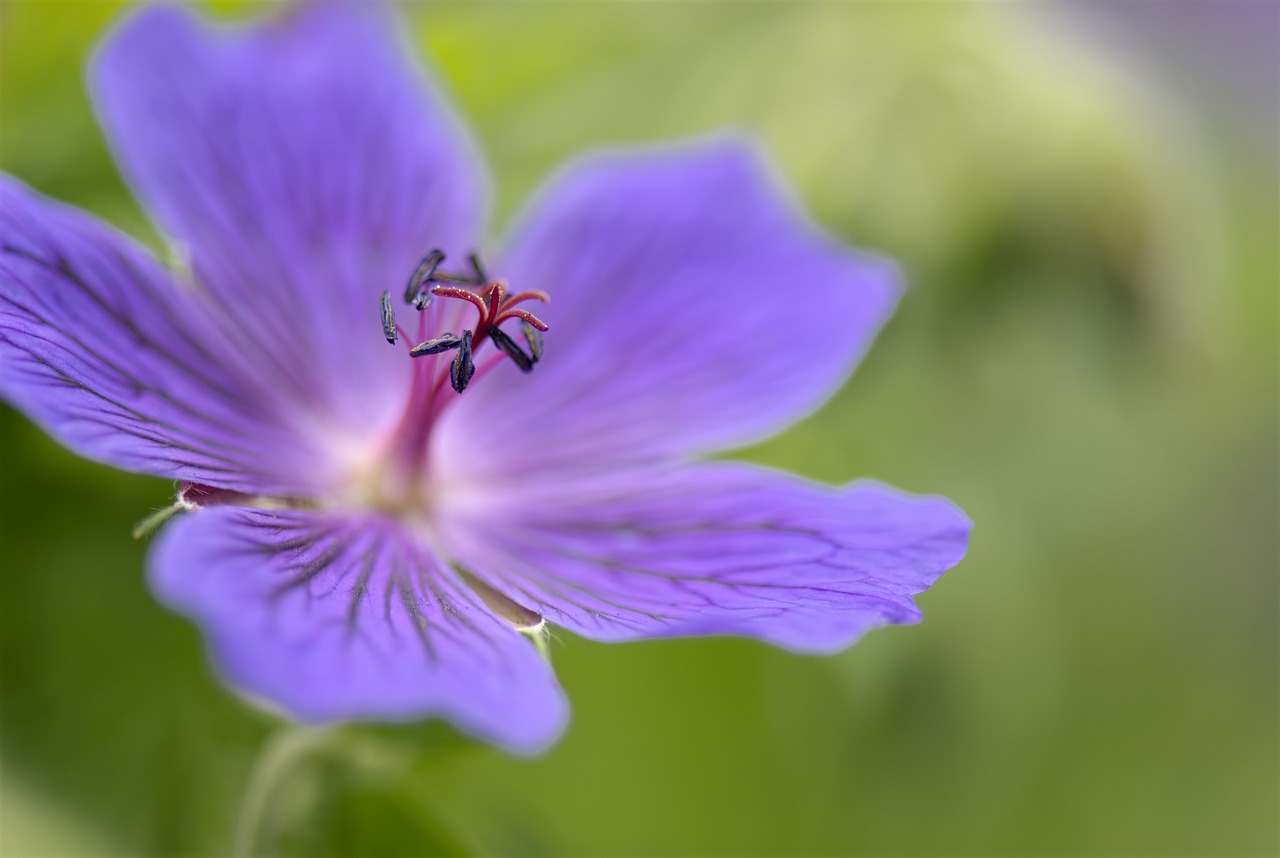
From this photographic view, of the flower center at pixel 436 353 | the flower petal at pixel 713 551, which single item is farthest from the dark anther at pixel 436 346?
the flower petal at pixel 713 551

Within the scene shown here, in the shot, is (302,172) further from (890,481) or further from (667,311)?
(890,481)

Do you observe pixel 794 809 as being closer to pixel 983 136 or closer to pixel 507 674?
pixel 983 136

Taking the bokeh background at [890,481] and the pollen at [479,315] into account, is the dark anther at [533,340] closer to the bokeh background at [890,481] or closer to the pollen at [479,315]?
the pollen at [479,315]

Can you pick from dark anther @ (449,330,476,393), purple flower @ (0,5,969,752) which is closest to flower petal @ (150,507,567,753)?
purple flower @ (0,5,969,752)

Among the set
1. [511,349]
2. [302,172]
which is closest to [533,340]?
[511,349]

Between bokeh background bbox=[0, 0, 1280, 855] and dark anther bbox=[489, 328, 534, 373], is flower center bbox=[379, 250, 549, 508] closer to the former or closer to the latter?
dark anther bbox=[489, 328, 534, 373]

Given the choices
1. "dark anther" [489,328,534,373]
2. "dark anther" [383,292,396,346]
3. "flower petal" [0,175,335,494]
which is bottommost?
"flower petal" [0,175,335,494]
